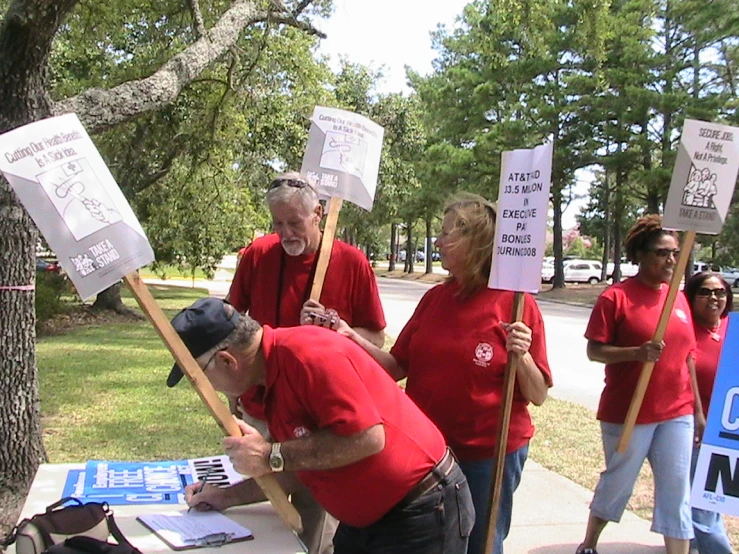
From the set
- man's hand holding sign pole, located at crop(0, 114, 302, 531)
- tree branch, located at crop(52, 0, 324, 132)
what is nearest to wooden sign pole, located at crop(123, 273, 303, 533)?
man's hand holding sign pole, located at crop(0, 114, 302, 531)

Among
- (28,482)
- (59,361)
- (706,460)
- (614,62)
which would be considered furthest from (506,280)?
(614,62)

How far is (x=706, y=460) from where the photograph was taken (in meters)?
2.87

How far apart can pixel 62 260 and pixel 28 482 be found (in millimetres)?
2936

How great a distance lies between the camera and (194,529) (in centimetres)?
260

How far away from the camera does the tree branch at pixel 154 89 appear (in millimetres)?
5125

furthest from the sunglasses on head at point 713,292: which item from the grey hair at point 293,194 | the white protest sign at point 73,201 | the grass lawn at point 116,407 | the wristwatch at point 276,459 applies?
the grass lawn at point 116,407

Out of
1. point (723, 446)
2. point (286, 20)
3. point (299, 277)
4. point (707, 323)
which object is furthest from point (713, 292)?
point (286, 20)

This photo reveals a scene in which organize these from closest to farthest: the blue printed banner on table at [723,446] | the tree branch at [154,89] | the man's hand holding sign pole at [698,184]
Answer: the blue printed banner on table at [723,446] < the man's hand holding sign pole at [698,184] < the tree branch at [154,89]

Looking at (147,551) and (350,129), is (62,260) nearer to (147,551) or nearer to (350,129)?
(147,551)

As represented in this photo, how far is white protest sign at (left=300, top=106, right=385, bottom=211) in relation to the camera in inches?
149

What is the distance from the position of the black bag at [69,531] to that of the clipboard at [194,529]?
0.64ft

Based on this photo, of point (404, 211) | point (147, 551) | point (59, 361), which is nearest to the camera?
point (147, 551)

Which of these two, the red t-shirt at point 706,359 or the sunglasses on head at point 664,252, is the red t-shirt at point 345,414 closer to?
the sunglasses on head at point 664,252

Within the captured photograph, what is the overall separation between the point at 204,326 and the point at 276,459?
0.41 meters
